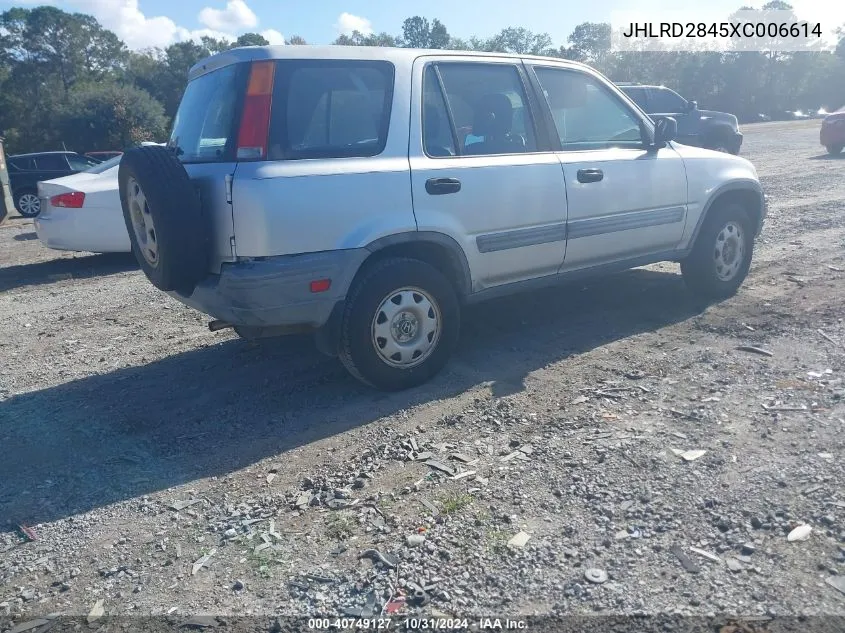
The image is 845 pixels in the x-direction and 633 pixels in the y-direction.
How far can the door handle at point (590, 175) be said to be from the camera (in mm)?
5262

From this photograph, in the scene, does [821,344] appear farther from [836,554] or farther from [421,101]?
[421,101]

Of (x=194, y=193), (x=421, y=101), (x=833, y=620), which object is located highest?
(x=421, y=101)

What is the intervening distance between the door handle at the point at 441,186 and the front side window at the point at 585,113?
1138 mm

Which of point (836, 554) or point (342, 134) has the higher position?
point (342, 134)

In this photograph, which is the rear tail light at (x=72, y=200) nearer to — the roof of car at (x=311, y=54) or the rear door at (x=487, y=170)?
the roof of car at (x=311, y=54)

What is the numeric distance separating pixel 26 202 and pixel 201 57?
31238 mm

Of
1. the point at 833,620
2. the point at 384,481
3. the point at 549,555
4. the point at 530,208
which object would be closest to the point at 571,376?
the point at 530,208

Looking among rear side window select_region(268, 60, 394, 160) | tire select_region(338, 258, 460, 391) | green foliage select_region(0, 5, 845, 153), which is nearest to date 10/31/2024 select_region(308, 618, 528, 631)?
tire select_region(338, 258, 460, 391)

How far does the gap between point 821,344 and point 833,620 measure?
3.08m

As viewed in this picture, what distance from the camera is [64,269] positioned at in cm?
991

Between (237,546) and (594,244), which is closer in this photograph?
(237,546)

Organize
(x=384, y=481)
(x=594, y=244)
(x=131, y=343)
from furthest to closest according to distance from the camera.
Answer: (x=131, y=343)
(x=594, y=244)
(x=384, y=481)

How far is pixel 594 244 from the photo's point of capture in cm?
548

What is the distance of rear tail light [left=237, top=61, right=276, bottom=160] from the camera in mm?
3979
